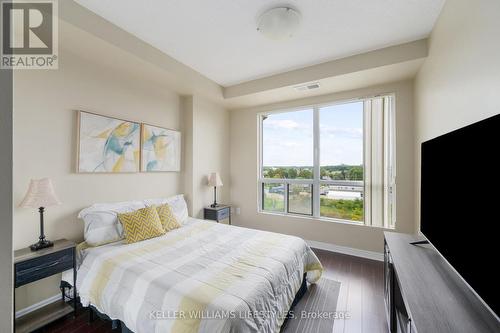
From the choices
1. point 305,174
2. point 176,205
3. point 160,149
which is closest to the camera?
A: point 176,205

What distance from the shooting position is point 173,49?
8.45ft

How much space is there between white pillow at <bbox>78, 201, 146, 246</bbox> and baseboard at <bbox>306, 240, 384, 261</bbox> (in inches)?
111

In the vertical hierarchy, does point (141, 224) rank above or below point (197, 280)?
above

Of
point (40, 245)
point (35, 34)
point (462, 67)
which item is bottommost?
point (40, 245)

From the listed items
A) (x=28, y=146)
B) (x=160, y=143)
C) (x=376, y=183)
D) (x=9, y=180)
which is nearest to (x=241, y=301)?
(x=9, y=180)

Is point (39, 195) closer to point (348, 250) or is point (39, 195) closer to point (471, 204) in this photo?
point (471, 204)

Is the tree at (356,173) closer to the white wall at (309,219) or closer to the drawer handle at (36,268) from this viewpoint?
the white wall at (309,219)

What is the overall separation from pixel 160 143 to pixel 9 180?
252 cm

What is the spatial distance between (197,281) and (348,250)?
104 inches

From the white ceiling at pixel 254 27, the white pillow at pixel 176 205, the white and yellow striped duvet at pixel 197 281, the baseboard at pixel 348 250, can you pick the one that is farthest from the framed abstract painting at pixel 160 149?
the baseboard at pixel 348 250

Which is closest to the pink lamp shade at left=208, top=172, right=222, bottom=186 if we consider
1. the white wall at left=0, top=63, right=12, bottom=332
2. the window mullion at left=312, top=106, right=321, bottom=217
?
the window mullion at left=312, top=106, right=321, bottom=217

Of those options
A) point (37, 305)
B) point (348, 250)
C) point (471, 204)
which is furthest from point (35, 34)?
point (348, 250)

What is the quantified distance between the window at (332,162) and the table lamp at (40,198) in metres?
3.04

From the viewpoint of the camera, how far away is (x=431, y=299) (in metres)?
1.11
